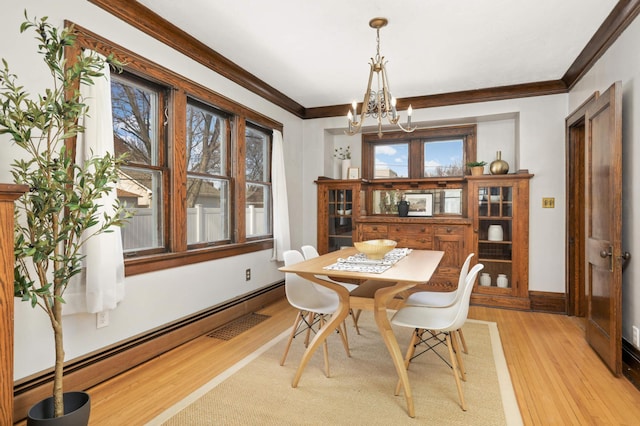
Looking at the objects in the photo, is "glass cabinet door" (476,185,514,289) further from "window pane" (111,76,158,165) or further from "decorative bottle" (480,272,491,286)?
"window pane" (111,76,158,165)

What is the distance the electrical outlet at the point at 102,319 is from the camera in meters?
2.33

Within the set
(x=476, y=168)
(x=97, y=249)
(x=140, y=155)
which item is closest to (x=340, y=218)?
(x=476, y=168)

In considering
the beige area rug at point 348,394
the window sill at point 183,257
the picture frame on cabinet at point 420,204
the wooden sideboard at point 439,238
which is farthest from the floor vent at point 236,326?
the picture frame on cabinet at point 420,204

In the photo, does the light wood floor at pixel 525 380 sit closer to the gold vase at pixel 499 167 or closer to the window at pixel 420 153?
the gold vase at pixel 499 167

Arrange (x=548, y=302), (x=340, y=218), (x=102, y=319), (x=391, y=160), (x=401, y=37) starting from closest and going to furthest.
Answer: (x=102, y=319) → (x=401, y=37) → (x=548, y=302) → (x=340, y=218) → (x=391, y=160)

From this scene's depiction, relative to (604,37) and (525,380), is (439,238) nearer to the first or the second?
(525,380)

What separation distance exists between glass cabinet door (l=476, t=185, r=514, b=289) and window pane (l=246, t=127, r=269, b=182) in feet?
8.86

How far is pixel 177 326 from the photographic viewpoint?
2977mm

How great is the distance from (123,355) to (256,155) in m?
2.60

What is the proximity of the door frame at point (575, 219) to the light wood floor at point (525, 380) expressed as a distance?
21.0 inches

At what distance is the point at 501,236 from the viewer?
4266 mm

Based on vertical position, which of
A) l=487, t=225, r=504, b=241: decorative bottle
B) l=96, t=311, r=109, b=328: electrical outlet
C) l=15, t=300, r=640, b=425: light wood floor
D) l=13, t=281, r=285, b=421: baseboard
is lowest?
l=15, t=300, r=640, b=425: light wood floor

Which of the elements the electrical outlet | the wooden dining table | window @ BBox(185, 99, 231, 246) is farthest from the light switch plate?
the electrical outlet

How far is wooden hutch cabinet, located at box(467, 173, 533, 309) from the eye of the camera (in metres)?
4.11
